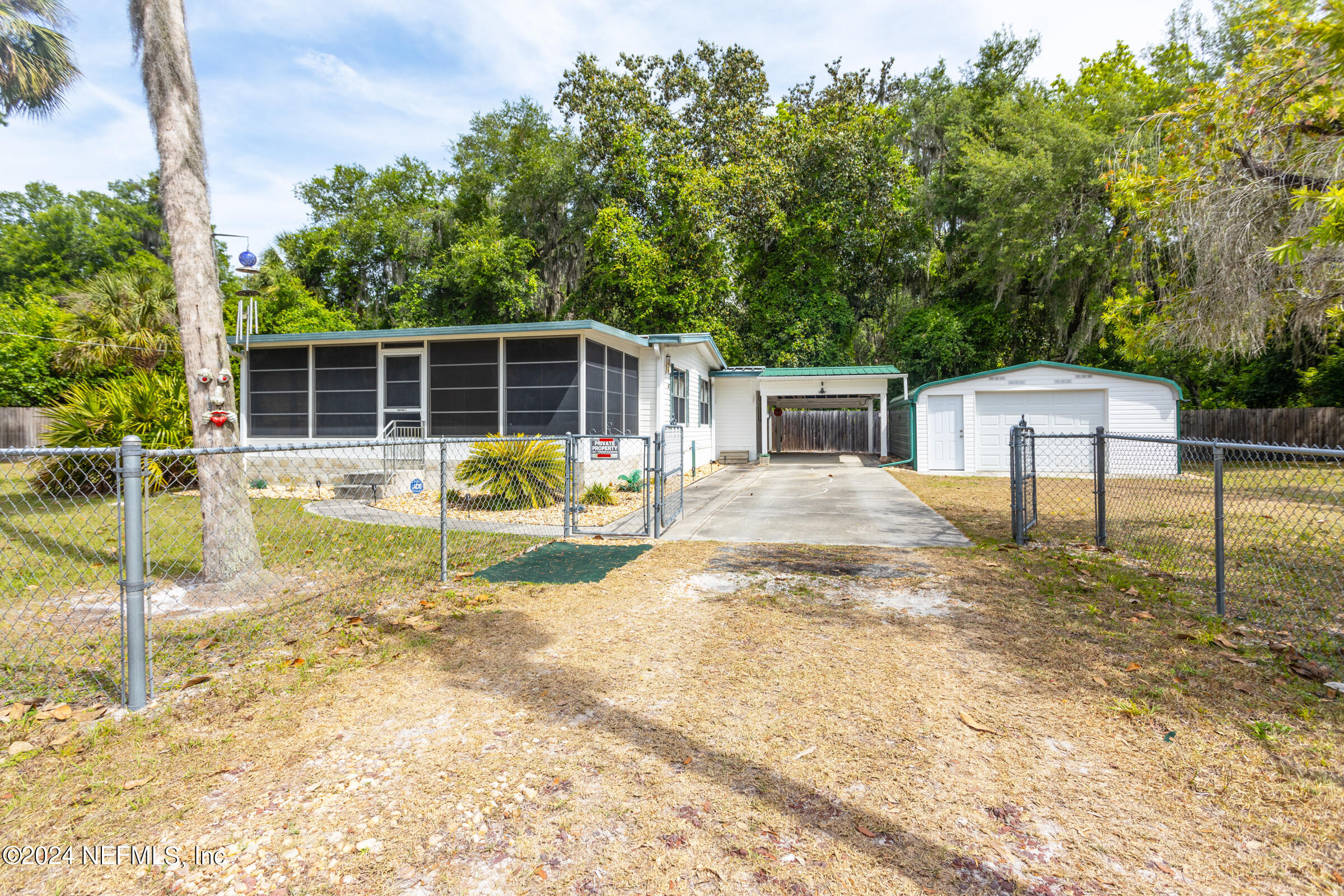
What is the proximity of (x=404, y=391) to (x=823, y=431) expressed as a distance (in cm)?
1806

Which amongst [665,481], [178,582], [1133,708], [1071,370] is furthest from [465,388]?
[1071,370]

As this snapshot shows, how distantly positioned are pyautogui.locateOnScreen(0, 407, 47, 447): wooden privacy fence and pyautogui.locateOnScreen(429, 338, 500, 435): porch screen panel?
52.5ft

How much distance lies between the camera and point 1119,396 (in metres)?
16.2

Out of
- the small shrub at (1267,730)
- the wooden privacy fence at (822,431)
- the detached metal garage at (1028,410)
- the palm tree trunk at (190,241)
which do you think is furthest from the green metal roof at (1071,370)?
the palm tree trunk at (190,241)

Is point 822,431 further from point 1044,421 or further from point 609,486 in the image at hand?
point 609,486

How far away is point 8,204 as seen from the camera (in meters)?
35.1

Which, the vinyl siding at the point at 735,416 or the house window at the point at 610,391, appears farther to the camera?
the vinyl siding at the point at 735,416

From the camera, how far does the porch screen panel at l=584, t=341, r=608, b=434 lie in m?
12.8

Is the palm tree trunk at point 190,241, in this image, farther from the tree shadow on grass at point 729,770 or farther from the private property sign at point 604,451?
the private property sign at point 604,451

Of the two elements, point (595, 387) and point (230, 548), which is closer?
point (230, 548)

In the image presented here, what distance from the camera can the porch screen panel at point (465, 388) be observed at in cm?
1331

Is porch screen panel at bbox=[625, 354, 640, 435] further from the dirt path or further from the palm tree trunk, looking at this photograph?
the dirt path

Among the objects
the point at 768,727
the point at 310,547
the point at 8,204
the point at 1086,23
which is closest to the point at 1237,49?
the point at 1086,23

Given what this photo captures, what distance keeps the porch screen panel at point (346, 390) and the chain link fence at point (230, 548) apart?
174 cm
